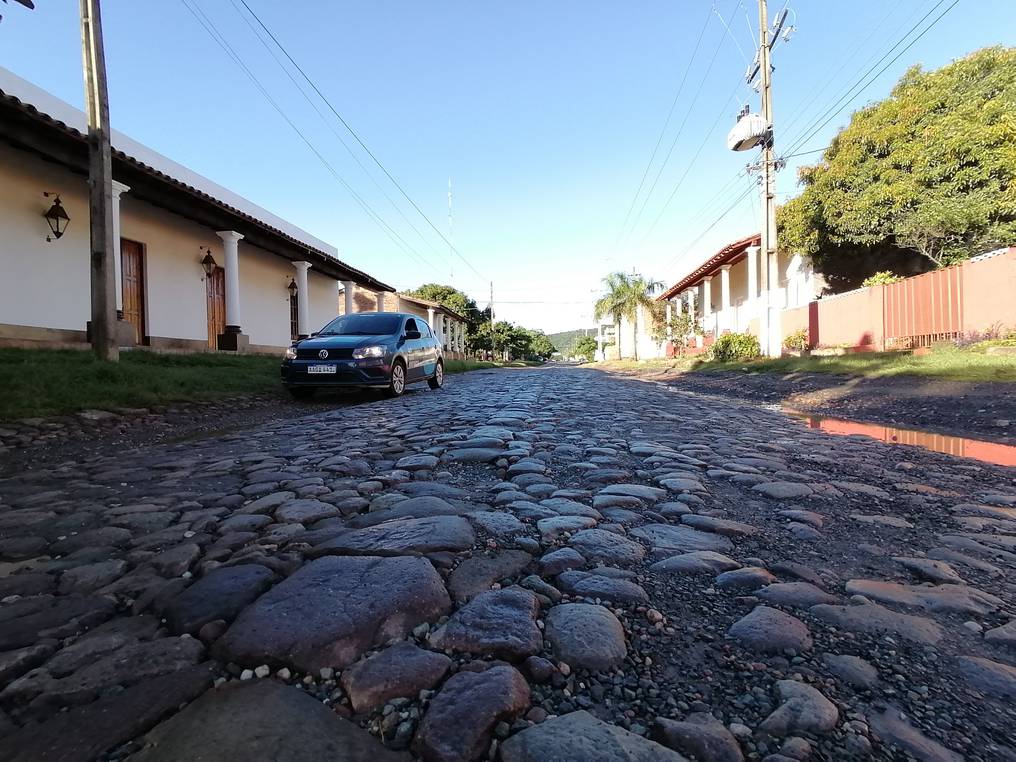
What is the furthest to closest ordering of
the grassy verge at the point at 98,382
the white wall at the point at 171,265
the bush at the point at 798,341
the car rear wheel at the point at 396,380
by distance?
the bush at the point at 798,341
the white wall at the point at 171,265
the car rear wheel at the point at 396,380
the grassy verge at the point at 98,382

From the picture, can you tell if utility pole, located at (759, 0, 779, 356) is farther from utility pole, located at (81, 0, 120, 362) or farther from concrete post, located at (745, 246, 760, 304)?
utility pole, located at (81, 0, 120, 362)

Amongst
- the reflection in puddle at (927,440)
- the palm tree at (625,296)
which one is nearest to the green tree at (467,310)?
the palm tree at (625,296)

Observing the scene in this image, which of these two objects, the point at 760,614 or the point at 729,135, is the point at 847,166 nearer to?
the point at 729,135

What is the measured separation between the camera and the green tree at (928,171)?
577 inches

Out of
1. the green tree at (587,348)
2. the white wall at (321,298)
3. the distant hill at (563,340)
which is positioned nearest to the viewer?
the white wall at (321,298)

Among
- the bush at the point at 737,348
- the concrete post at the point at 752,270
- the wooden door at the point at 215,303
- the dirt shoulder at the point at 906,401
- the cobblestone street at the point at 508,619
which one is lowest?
the cobblestone street at the point at 508,619

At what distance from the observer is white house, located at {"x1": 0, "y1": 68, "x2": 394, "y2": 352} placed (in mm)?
8539

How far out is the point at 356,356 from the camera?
779 cm

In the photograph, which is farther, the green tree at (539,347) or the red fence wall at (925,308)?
the green tree at (539,347)

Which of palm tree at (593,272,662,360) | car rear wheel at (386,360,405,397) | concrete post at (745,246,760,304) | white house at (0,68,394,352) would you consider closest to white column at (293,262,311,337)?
white house at (0,68,394,352)

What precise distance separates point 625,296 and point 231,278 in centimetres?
2580

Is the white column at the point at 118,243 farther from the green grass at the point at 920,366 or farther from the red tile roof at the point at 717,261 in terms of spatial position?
the red tile roof at the point at 717,261

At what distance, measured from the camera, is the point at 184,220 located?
40.1 feet

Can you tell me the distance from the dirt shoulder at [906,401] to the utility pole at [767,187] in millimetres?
5803
